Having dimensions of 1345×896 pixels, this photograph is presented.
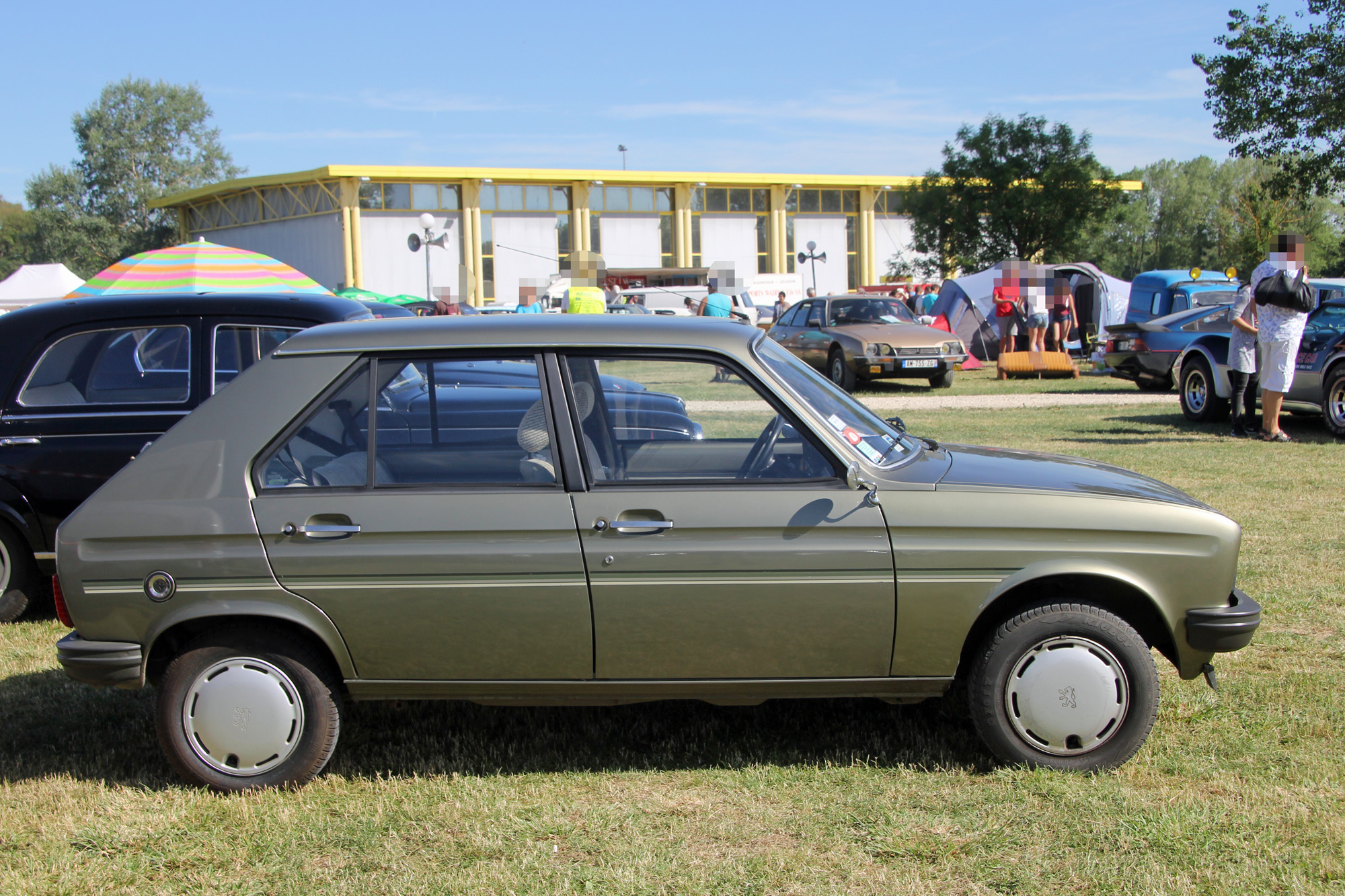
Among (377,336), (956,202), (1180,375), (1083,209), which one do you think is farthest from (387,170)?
(377,336)

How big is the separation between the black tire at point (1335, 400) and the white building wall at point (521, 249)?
142 feet

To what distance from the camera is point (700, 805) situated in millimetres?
3402

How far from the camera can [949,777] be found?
3521 millimetres

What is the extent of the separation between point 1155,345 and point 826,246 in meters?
41.6

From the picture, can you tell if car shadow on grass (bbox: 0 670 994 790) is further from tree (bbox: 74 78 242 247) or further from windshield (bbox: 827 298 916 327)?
tree (bbox: 74 78 242 247)

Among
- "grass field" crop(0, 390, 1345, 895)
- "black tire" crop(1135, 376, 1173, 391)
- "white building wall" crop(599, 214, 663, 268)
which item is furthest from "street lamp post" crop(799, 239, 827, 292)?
"grass field" crop(0, 390, 1345, 895)

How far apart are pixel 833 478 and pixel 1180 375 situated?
35.8ft

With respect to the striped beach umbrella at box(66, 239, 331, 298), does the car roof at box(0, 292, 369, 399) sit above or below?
below

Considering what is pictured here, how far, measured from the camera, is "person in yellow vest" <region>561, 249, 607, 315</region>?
1193cm

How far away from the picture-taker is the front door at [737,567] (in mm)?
3357

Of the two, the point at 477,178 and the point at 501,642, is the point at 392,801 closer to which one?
the point at 501,642

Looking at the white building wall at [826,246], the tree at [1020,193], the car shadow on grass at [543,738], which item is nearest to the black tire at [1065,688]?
the car shadow on grass at [543,738]

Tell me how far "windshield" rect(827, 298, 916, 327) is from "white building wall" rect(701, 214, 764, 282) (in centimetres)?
3607

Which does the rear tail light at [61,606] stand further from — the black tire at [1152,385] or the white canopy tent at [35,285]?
the white canopy tent at [35,285]
